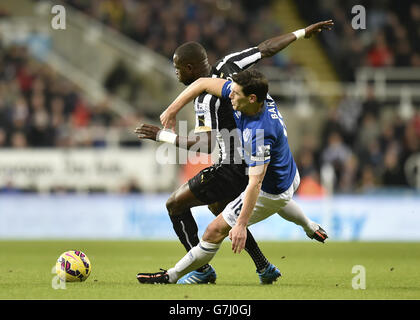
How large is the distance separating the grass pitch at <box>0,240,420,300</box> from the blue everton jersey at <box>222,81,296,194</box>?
952 millimetres

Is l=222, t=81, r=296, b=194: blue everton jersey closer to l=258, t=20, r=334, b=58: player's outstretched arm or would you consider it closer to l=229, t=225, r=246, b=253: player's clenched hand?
l=229, t=225, r=246, b=253: player's clenched hand

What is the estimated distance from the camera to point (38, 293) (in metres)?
6.96

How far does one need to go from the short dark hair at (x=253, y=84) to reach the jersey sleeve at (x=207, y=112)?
572 millimetres

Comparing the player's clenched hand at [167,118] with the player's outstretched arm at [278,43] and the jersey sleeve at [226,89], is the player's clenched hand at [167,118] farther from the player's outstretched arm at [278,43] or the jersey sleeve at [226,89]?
the player's outstretched arm at [278,43]

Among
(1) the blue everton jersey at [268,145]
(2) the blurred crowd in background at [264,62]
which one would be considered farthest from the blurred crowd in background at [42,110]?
(1) the blue everton jersey at [268,145]

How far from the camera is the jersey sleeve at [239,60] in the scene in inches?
312

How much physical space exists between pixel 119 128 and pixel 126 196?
92.9 inches

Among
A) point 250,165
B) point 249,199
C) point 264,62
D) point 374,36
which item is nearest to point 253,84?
point 250,165

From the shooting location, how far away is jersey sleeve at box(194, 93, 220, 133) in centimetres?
751

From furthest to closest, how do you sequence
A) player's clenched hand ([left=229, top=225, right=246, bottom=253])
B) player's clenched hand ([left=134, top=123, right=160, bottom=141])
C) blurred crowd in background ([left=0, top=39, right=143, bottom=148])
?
blurred crowd in background ([left=0, top=39, right=143, bottom=148]), player's clenched hand ([left=134, top=123, right=160, bottom=141]), player's clenched hand ([left=229, top=225, right=246, bottom=253])

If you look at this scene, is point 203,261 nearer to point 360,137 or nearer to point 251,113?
point 251,113

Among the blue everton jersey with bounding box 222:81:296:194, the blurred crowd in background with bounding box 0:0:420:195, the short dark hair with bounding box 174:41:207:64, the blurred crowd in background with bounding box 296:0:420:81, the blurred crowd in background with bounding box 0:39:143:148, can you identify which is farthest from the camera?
the blurred crowd in background with bounding box 296:0:420:81

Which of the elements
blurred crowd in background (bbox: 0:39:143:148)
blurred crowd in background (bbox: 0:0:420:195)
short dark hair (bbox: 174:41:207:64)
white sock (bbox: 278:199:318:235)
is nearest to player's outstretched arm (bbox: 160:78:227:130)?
short dark hair (bbox: 174:41:207:64)
